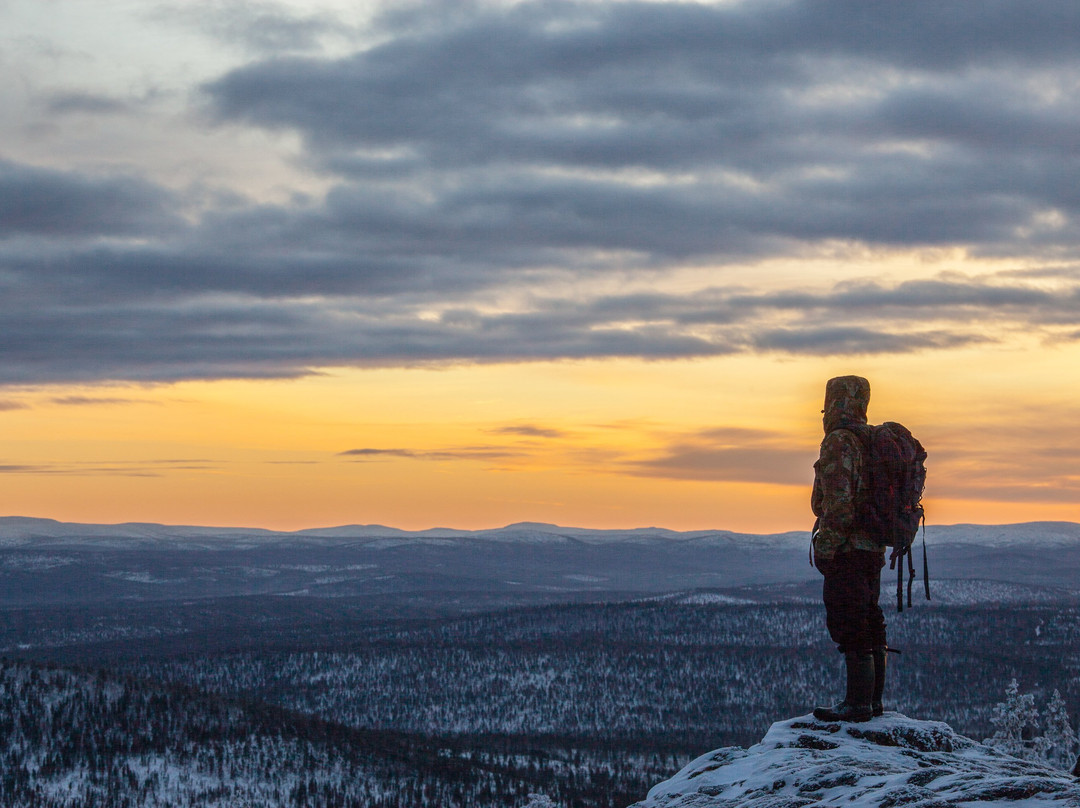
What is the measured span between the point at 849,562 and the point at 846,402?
10.5 ft

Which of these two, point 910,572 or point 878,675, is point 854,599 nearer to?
point 878,675

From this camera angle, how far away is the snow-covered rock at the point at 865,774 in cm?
1536

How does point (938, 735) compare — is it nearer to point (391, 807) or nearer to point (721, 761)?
point (721, 761)

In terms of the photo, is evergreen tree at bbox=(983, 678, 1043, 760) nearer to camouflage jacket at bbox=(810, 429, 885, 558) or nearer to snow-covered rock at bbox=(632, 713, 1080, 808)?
snow-covered rock at bbox=(632, 713, 1080, 808)

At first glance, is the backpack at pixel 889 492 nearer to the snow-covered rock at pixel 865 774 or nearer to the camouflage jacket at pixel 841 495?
the camouflage jacket at pixel 841 495

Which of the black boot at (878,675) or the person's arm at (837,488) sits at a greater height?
the person's arm at (837,488)

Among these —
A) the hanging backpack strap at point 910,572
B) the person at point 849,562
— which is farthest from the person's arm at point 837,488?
the hanging backpack strap at point 910,572

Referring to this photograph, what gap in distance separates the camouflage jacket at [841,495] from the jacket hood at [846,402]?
60cm

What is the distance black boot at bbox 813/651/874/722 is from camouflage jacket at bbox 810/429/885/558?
215 cm

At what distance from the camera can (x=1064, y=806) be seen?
1390 cm

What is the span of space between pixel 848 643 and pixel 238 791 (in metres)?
188

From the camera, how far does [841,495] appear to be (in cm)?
2219

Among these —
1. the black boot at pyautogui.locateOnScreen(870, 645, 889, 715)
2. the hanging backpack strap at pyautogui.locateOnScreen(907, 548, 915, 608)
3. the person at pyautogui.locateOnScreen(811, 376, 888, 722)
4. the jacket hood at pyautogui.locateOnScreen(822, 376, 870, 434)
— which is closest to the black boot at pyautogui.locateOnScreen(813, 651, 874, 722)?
the person at pyautogui.locateOnScreen(811, 376, 888, 722)

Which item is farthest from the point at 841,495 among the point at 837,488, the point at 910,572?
the point at 910,572
